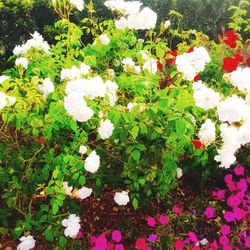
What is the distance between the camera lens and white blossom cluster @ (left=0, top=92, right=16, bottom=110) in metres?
2.74

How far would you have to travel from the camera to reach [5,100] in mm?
2762

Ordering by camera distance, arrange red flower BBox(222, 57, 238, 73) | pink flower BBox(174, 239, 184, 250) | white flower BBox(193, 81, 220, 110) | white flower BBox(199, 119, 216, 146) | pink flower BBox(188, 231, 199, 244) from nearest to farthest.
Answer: white flower BBox(193, 81, 220, 110), white flower BBox(199, 119, 216, 146), pink flower BBox(174, 239, 184, 250), pink flower BBox(188, 231, 199, 244), red flower BBox(222, 57, 238, 73)

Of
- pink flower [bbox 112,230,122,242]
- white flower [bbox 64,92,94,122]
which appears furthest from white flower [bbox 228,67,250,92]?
pink flower [bbox 112,230,122,242]

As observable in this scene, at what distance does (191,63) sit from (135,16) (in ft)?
1.65

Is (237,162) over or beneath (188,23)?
over

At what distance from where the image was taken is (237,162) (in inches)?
145

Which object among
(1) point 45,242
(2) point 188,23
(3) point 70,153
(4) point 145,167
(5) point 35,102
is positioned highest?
(5) point 35,102

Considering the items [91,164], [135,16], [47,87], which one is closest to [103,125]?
[91,164]

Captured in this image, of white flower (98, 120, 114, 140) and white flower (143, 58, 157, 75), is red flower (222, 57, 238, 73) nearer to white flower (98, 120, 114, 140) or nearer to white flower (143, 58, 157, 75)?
white flower (143, 58, 157, 75)

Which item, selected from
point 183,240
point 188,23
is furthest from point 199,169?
point 188,23

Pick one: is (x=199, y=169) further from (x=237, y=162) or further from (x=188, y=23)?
(x=188, y=23)

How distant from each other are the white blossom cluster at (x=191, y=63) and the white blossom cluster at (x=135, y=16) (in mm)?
301

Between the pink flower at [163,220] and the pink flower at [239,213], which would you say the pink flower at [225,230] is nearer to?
the pink flower at [239,213]

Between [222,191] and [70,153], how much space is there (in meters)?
1.24
